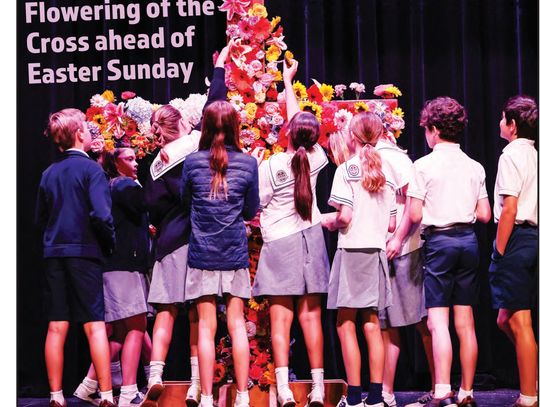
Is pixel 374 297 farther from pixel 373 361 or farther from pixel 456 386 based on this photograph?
pixel 456 386

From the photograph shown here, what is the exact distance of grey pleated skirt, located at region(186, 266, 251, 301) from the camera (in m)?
4.80

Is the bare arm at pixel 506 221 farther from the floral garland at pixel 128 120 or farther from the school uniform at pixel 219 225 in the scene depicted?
the floral garland at pixel 128 120

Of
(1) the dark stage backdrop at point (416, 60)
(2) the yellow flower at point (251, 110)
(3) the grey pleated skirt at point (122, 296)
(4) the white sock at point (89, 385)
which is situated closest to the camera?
(2) the yellow flower at point (251, 110)

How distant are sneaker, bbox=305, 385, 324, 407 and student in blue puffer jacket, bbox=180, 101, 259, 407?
14.3 inches

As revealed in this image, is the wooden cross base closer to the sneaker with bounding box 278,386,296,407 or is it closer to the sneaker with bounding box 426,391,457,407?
the sneaker with bounding box 278,386,296,407

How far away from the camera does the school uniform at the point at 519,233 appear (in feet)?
16.0

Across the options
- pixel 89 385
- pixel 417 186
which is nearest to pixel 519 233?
pixel 417 186

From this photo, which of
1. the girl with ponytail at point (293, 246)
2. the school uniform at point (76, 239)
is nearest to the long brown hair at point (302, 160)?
the girl with ponytail at point (293, 246)

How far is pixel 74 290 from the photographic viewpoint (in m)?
5.04

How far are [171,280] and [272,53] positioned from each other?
140 cm

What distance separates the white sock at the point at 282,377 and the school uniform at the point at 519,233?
3.88 ft

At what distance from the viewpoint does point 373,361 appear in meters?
4.90

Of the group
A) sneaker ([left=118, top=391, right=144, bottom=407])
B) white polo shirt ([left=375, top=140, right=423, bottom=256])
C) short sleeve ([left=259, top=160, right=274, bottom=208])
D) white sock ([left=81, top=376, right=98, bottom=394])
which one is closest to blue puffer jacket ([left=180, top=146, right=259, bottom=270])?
short sleeve ([left=259, top=160, right=274, bottom=208])

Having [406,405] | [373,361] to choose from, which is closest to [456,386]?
[406,405]
